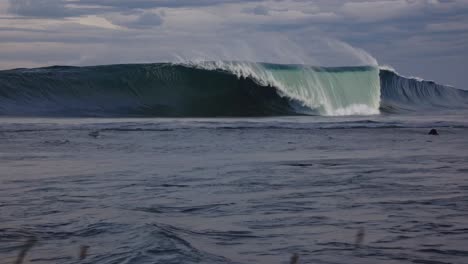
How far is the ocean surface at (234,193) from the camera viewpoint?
486 centimetres

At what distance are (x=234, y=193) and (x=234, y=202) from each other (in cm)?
56

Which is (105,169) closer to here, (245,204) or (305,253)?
(245,204)

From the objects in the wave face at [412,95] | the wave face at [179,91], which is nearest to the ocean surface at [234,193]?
the wave face at [179,91]

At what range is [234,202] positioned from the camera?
6703mm

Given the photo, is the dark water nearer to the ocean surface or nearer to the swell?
the ocean surface

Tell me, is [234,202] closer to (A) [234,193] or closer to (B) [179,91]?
(A) [234,193]

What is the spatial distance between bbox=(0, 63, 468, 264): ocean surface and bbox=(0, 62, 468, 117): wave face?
8.81 m

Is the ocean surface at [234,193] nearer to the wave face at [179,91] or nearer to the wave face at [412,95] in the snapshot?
the wave face at [179,91]

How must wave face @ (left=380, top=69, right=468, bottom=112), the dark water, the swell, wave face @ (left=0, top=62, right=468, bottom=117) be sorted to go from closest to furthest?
the dark water, the swell, wave face @ (left=0, top=62, right=468, bottom=117), wave face @ (left=380, top=69, right=468, bottom=112)

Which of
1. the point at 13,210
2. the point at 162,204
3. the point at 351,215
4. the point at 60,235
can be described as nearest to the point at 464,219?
the point at 351,215

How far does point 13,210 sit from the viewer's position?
634cm

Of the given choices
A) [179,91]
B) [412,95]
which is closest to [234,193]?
[179,91]

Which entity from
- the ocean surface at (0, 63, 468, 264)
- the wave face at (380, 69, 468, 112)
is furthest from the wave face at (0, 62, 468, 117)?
the ocean surface at (0, 63, 468, 264)

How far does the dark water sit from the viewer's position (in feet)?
15.9
